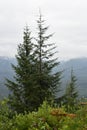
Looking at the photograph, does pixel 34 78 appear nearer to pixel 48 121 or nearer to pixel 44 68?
pixel 44 68

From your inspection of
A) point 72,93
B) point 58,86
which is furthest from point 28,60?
point 72,93

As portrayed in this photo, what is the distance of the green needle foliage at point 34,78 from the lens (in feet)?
104

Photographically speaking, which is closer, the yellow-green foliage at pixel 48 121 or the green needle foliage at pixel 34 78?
the yellow-green foliage at pixel 48 121

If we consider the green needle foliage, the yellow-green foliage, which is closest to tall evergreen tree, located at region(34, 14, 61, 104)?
the green needle foliage

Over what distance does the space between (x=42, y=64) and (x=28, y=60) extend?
4.89 ft

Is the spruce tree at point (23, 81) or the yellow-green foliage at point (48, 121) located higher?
the yellow-green foliage at point (48, 121)

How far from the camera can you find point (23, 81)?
3183cm

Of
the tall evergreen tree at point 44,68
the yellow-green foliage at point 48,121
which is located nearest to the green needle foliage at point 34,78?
the tall evergreen tree at point 44,68

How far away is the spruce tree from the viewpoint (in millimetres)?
31438

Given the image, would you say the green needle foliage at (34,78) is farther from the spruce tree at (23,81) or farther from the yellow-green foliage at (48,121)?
the yellow-green foliage at (48,121)

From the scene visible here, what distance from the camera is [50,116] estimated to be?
8.06 m

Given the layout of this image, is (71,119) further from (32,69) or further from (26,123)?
(32,69)

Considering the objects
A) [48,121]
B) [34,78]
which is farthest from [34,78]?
[48,121]

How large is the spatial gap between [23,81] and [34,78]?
0.94m
